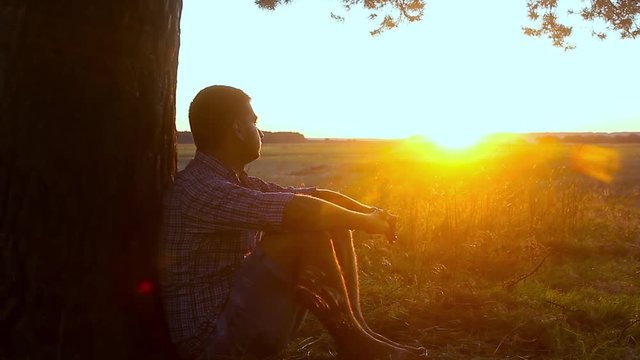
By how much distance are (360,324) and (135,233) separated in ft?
4.48

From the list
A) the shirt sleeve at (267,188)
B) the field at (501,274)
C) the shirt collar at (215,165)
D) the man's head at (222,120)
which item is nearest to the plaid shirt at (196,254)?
the shirt collar at (215,165)

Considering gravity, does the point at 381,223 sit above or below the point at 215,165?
below

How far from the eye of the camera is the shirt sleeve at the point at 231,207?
293 centimetres

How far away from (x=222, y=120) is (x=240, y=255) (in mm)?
714

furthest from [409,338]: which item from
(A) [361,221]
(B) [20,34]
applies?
(B) [20,34]

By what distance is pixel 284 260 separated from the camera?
310 cm

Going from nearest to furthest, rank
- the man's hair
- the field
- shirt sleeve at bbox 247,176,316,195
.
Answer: the man's hair → shirt sleeve at bbox 247,176,316,195 → the field

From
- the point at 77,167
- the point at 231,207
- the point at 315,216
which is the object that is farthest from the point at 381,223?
the point at 77,167

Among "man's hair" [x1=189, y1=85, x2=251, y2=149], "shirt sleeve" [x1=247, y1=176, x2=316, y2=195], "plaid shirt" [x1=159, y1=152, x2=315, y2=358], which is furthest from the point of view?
"shirt sleeve" [x1=247, y1=176, x2=316, y2=195]

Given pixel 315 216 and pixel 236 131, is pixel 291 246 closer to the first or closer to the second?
pixel 315 216

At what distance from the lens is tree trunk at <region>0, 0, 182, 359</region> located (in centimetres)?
276

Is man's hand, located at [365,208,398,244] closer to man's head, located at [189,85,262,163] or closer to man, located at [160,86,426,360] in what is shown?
man, located at [160,86,426,360]

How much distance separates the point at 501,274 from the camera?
5.96 m

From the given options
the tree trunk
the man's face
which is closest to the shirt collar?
the man's face
